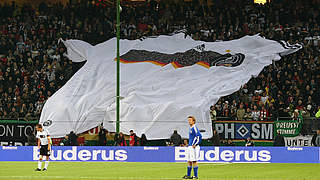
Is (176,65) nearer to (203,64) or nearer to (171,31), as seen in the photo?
(203,64)

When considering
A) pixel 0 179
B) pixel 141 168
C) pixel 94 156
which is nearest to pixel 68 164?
pixel 94 156

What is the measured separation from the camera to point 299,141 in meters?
30.8

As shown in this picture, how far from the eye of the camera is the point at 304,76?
113ft

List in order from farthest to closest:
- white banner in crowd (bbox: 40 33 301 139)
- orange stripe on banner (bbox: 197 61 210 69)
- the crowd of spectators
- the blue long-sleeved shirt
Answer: orange stripe on banner (bbox: 197 61 210 69)
the crowd of spectators
white banner in crowd (bbox: 40 33 301 139)
the blue long-sleeved shirt

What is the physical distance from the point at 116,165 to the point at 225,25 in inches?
604

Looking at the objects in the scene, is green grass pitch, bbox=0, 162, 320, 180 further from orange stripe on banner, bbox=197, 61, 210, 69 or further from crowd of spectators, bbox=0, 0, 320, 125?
orange stripe on banner, bbox=197, 61, 210, 69

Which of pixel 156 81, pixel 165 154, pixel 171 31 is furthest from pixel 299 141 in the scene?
pixel 171 31

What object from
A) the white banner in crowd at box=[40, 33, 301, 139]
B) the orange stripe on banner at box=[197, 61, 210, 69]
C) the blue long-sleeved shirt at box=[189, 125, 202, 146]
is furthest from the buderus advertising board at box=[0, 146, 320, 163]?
the orange stripe on banner at box=[197, 61, 210, 69]

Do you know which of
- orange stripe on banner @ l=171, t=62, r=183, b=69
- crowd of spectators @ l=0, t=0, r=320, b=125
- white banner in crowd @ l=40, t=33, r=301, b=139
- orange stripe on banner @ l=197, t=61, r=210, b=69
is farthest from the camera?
orange stripe on banner @ l=171, t=62, r=183, b=69

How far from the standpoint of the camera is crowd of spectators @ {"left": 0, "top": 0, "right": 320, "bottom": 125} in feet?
110

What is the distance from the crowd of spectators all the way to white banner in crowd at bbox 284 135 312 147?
3.51ft

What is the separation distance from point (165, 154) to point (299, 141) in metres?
6.50

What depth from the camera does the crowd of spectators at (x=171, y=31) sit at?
1318 inches

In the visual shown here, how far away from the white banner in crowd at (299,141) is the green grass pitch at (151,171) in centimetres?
374
